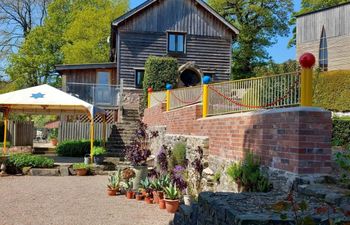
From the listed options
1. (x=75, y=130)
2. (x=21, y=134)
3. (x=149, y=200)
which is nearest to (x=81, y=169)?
(x=149, y=200)

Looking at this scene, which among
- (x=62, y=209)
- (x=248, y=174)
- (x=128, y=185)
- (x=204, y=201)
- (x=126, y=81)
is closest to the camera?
(x=204, y=201)

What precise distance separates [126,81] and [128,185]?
15.6 meters

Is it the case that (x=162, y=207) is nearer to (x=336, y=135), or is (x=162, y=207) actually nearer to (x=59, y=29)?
(x=336, y=135)

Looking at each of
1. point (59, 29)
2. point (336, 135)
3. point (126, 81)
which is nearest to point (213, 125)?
point (336, 135)

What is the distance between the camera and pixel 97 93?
24.9m

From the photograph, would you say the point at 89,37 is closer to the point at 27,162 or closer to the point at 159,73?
the point at 159,73

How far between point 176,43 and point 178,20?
1480 mm

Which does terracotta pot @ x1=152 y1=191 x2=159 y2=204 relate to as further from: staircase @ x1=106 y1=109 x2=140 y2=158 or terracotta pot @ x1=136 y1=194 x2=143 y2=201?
staircase @ x1=106 y1=109 x2=140 y2=158

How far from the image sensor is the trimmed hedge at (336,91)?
19.5 metres

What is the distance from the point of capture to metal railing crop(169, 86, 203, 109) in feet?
39.9

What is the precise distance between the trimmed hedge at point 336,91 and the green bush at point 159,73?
8.74 metres

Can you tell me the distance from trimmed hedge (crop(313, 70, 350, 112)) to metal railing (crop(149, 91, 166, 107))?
7.34 metres

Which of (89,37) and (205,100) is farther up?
(89,37)

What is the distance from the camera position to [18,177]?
1441 cm
